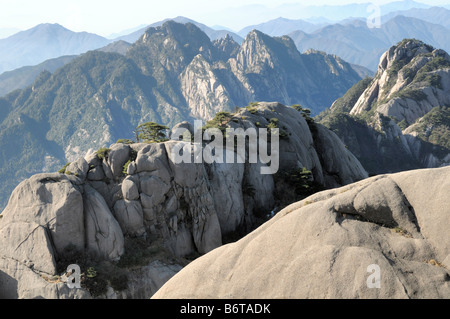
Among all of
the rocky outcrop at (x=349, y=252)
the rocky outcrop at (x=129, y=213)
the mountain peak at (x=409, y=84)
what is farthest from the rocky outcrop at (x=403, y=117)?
the rocky outcrop at (x=349, y=252)

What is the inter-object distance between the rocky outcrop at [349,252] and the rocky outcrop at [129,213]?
50.9 ft

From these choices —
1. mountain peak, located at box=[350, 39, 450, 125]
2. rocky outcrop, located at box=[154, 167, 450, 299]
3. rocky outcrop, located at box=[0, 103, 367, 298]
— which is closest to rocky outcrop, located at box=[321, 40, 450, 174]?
mountain peak, located at box=[350, 39, 450, 125]

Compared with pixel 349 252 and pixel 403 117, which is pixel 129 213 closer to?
pixel 349 252

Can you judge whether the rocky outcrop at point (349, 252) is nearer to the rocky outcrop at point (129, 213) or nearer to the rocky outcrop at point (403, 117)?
the rocky outcrop at point (129, 213)

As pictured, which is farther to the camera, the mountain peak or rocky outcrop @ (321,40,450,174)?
the mountain peak

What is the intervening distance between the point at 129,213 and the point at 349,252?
77.2 feet

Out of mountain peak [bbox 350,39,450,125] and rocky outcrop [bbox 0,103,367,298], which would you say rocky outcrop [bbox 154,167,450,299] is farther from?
mountain peak [bbox 350,39,450,125]

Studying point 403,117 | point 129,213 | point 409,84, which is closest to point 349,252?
point 129,213

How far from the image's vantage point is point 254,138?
4591 cm

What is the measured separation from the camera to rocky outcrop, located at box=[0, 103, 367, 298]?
29.2 metres

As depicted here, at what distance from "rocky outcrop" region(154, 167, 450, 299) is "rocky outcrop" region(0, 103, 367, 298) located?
15522 millimetres

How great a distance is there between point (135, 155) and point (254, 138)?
53.7ft

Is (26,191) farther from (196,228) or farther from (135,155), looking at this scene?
(196,228)
